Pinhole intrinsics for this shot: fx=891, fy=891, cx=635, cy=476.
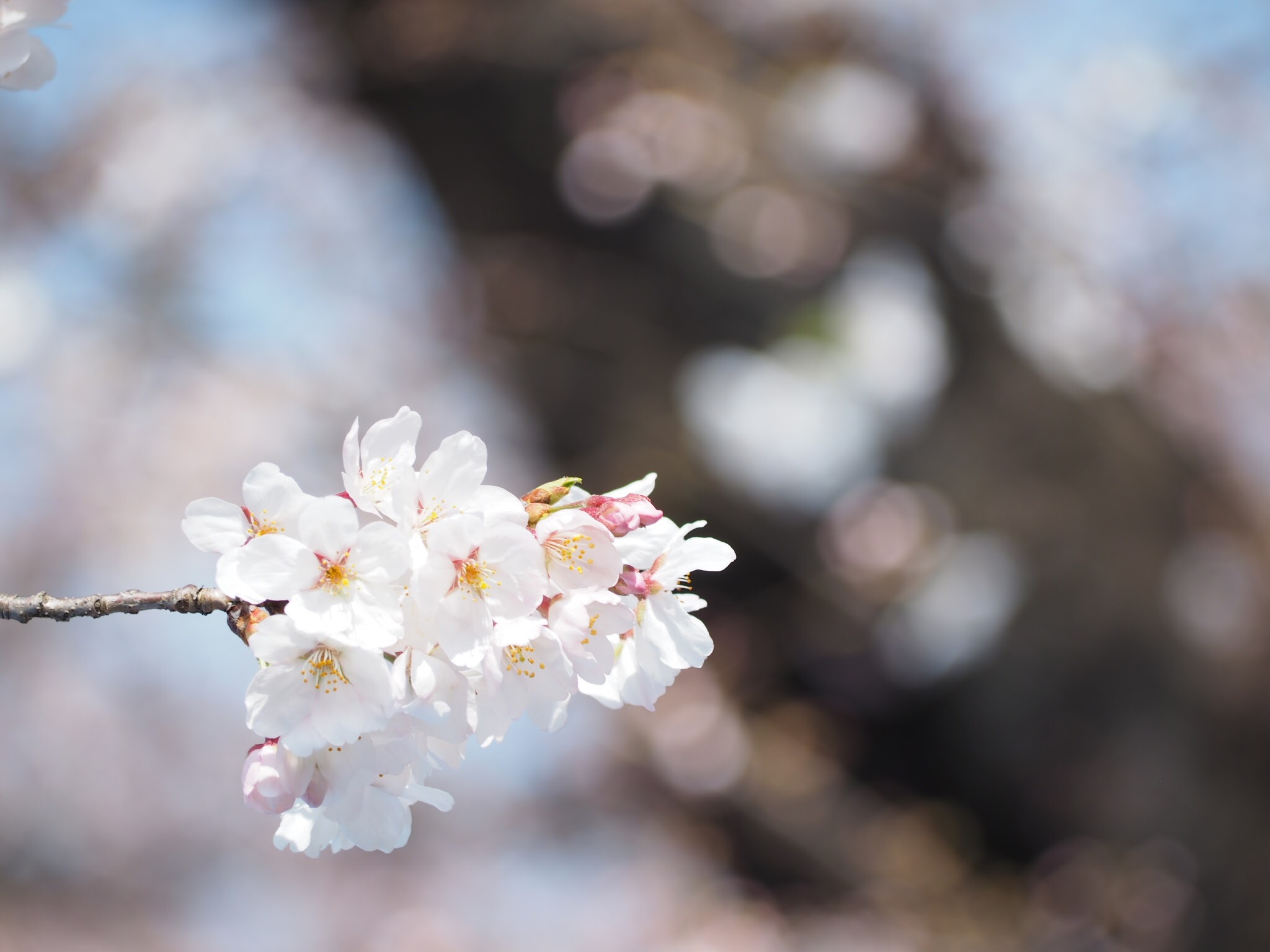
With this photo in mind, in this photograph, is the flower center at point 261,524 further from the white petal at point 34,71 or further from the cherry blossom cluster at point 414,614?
the white petal at point 34,71

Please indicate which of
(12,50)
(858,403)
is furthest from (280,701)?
(858,403)

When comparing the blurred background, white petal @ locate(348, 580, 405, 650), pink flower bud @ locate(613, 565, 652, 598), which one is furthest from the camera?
the blurred background

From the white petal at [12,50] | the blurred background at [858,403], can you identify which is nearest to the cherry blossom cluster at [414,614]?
the white petal at [12,50]

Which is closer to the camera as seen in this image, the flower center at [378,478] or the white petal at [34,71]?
the flower center at [378,478]

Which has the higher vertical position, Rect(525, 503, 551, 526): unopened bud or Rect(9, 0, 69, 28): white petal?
Rect(9, 0, 69, 28): white petal

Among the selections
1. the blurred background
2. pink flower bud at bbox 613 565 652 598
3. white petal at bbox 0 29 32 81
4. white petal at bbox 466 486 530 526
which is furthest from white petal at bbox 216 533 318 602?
the blurred background

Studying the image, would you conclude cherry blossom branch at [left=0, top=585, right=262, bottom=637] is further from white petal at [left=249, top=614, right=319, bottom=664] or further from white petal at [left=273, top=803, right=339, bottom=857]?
white petal at [left=273, top=803, right=339, bottom=857]

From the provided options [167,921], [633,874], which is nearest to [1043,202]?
[633,874]

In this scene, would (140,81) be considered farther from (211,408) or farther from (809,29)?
(809,29)

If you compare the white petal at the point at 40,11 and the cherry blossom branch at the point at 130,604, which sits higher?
the white petal at the point at 40,11

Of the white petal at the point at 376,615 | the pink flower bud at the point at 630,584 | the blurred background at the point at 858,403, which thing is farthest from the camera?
the blurred background at the point at 858,403
